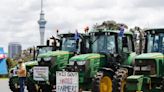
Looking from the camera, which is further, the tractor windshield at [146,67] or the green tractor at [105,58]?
the green tractor at [105,58]

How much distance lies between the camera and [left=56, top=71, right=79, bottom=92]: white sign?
1453 cm

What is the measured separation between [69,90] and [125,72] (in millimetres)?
3708

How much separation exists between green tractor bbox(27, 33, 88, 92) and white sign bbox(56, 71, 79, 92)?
18.6 ft

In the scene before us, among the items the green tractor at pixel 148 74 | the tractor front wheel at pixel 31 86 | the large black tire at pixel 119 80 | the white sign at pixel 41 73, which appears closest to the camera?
the green tractor at pixel 148 74

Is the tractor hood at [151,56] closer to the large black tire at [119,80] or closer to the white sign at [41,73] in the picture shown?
the large black tire at [119,80]

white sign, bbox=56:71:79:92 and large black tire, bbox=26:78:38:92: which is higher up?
white sign, bbox=56:71:79:92

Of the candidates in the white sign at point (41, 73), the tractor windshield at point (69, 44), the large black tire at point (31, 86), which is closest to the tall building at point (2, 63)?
the large black tire at point (31, 86)

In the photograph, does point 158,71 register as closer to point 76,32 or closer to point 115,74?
point 115,74

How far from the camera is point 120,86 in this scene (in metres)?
17.4

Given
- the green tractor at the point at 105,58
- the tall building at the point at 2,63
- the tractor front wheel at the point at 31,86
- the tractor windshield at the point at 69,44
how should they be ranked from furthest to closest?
1. the tall building at the point at 2,63
2. the tractor front wheel at the point at 31,86
3. the tractor windshield at the point at 69,44
4. the green tractor at the point at 105,58

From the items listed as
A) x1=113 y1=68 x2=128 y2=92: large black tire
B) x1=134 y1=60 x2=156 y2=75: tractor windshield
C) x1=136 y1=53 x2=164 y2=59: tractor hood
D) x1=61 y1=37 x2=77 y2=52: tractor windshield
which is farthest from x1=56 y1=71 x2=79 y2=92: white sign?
x1=61 y1=37 x2=77 y2=52: tractor windshield

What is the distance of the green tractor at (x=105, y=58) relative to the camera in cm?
1869

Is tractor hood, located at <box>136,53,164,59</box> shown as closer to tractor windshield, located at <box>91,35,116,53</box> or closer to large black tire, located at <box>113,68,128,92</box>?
large black tire, located at <box>113,68,128,92</box>

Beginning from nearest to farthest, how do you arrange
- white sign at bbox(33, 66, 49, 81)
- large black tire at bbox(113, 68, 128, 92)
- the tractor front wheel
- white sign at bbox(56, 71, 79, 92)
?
white sign at bbox(56, 71, 79, 92) < large black tire at bbox(113, 68, 128, 92) < white sign at bbox(33, 66, 49, 81) < the tractor front wheel
